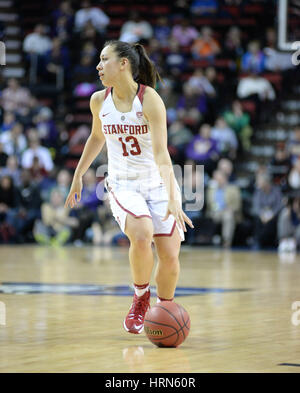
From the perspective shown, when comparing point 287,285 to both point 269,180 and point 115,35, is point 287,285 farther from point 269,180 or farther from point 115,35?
point 115,35

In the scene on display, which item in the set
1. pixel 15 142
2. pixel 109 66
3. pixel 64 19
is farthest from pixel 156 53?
pixel 109 66

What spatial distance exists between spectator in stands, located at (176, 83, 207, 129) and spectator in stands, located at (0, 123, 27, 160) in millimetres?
3332

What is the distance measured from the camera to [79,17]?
2011 cm

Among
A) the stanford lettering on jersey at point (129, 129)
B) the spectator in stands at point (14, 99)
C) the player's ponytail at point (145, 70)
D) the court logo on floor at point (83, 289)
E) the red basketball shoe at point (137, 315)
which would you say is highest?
Result: the player's ponytail at point (145, 70)

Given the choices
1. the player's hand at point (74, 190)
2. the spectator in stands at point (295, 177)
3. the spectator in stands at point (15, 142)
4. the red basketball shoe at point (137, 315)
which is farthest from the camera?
the spectator in stands at point (15, 142)

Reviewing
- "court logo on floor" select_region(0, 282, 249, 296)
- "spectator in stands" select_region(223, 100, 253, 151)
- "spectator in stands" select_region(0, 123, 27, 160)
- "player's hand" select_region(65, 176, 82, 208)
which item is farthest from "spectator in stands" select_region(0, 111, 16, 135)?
"player's hand" select_region(65, 176, 82, 208)

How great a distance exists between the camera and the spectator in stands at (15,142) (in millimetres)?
17312

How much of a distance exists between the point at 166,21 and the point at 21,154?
498 cm

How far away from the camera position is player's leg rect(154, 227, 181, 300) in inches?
221

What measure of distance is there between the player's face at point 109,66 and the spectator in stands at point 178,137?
10.9 m

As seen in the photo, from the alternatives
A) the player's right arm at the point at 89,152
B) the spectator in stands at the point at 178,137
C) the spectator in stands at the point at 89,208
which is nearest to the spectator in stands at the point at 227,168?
the spectator in stands at the point at 178,137

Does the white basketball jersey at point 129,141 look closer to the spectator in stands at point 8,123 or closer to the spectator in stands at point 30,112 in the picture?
the spectator in stands at point 8,123

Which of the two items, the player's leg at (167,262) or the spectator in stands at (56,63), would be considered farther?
the spectator in stands at (56,63)

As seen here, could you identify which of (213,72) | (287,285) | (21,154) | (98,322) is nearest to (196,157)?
(213,72)
